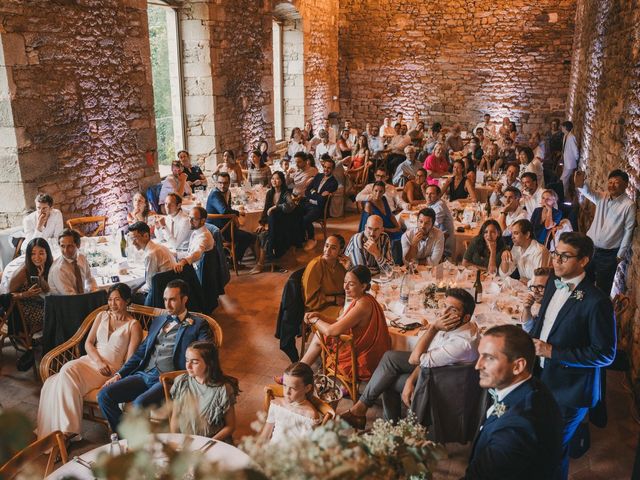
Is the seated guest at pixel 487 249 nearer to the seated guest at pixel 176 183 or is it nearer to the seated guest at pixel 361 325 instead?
the seated guest at pixel 361 325

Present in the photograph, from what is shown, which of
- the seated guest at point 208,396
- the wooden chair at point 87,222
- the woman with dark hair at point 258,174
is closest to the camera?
the seated guest at point 208,396

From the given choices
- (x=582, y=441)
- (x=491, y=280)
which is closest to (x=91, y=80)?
(x=491, y=280)

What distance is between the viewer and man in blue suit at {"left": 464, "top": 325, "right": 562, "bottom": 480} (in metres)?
1.93

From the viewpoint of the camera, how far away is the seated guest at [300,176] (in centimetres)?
792

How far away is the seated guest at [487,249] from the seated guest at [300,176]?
11.5 ft

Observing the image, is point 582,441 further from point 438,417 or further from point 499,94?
point 499,94

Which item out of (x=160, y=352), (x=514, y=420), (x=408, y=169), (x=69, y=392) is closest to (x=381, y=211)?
(x=408, y=169)

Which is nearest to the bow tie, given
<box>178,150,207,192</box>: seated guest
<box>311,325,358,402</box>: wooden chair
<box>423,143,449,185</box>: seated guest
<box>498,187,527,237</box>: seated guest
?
<box>311,325,358,402</box>: wooden chair

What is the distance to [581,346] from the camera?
9.36 feet

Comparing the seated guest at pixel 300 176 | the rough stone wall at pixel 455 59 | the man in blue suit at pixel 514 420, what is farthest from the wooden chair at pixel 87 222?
the rough stone wall at pixel 455 59

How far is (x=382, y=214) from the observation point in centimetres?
587

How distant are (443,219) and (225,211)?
2.51 m

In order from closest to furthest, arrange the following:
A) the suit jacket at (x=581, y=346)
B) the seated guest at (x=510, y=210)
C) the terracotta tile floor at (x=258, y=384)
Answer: the suit jacket at (x=581, y=346) < the terracotta tile floor at (x=258, y=384) < the seated guest at (x=510, y=210)

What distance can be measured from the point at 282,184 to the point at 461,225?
2348 millimetres
